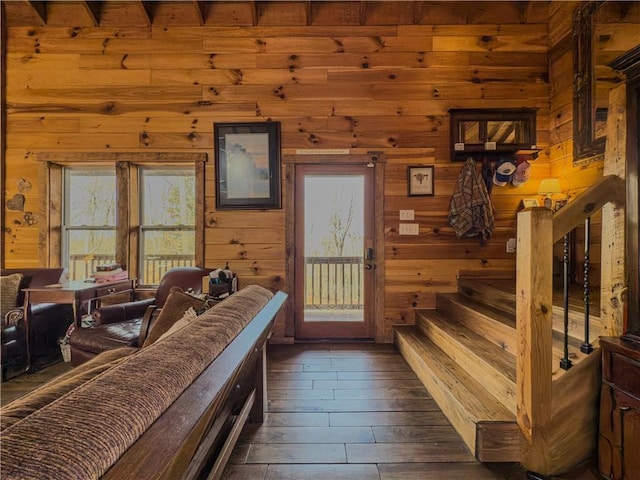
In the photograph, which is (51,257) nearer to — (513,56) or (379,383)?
(379,383)

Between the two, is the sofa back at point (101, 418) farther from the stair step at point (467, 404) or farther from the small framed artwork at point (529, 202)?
the small framed artwork at point (529, 202)

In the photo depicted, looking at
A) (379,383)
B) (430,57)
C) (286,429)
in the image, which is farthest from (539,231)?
(430,57)

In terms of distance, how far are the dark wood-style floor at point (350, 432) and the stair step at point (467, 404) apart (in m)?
0.09

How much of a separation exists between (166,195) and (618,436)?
167 inches

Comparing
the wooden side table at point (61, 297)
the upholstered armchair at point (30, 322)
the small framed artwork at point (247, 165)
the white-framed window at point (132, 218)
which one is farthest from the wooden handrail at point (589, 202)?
the upholstered armchair at point (30, 322)

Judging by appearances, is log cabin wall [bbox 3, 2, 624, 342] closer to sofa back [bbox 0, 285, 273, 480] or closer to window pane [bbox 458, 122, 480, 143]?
window pane [bbox 458, 122, 480, 143]

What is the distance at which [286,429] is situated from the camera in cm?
189

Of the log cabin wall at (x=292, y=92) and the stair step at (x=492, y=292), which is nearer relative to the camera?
the stair step at (x=492, y=292)

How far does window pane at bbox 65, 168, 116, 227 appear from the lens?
3645mm

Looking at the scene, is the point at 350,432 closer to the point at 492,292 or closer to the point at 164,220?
the point at 492,292

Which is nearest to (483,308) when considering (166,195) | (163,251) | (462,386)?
(462,386)

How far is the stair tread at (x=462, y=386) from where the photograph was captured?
5.42 ft

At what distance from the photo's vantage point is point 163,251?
12.0ft

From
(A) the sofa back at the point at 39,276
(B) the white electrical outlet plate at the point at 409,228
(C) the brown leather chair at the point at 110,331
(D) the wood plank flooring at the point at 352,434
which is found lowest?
(D) the wood plank flooring at the point at 352,434
